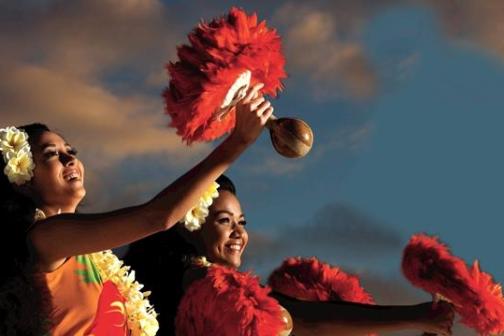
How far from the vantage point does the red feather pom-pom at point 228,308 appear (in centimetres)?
360

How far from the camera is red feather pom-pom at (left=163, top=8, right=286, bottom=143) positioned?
9.45ft

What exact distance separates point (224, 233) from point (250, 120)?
167 centimetres

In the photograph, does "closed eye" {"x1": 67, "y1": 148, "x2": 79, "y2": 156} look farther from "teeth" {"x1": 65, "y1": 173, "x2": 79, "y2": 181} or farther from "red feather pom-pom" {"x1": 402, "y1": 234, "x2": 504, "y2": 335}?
"red feather pom-pom" {"x1": 402, "y1": 234, "x2": 504, "y2": 335}

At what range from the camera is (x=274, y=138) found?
2.97m

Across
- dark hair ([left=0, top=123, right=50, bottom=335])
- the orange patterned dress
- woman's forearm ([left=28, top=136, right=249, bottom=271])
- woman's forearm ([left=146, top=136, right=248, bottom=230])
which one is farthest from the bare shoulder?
woman's forearm ([left=146, top=136, right=248, bottom=230])

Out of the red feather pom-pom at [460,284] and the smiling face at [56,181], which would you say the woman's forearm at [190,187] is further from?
the red feather pom-pom at [460,284]

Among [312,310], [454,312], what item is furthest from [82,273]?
[454,312]

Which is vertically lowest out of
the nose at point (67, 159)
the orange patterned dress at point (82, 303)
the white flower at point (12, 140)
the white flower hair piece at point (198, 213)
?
the orange patterned dress at point (82, 303)

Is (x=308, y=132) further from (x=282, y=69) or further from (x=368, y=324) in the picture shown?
(x=368, y=324)

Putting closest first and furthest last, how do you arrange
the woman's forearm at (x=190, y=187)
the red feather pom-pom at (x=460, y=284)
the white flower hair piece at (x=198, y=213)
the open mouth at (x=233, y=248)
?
the woman's forearm at (x=190, y=187), the red feather pom-pom at (x=460, y=284), the white flower hair piece at (x=198, y=213), the open mouth at (x=233, y=248)

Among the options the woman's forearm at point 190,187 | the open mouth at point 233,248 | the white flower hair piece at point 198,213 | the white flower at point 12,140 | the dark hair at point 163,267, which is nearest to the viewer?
the woman's forearm at point 190,187

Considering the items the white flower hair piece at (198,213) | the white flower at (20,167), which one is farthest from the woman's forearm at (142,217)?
the white flower hair piece at (198,213)

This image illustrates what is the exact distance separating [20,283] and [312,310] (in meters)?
Result: 1.45

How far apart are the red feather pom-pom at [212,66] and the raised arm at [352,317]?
4.62 ft
